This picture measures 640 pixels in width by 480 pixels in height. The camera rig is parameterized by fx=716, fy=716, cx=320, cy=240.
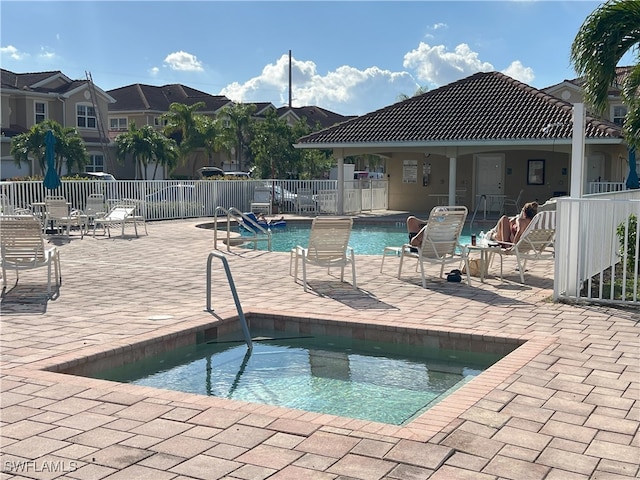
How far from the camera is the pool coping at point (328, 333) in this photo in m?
4.43

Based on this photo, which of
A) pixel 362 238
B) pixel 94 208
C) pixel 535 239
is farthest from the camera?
pixel 362 238

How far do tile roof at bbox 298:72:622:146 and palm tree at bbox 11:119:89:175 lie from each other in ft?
44.1

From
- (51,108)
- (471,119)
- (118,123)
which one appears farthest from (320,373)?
(118,123)

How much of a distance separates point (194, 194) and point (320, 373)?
60.1 ft

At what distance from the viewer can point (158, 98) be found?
Answer: 5309cm

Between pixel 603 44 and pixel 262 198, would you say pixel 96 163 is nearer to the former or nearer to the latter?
pixel 262 198

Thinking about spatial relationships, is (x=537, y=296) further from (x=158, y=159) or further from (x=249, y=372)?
(x=158, y=159)

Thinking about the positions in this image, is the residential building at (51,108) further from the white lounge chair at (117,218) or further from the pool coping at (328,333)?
the pool coping at (328,333)

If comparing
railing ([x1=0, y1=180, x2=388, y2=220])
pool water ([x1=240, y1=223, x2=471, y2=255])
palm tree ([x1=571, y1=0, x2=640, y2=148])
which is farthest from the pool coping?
railing ([x1=0, y1=180, x2=388, y2=220])

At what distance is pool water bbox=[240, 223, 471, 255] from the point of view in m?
16.8

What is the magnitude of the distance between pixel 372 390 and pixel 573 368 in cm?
160

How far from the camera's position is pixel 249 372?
21.3 feet

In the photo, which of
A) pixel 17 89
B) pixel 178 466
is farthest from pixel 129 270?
pixel 17 89

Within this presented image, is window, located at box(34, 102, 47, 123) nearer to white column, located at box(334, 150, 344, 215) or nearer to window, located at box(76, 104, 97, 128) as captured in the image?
window, located at box(76, 104, 97, 128)
